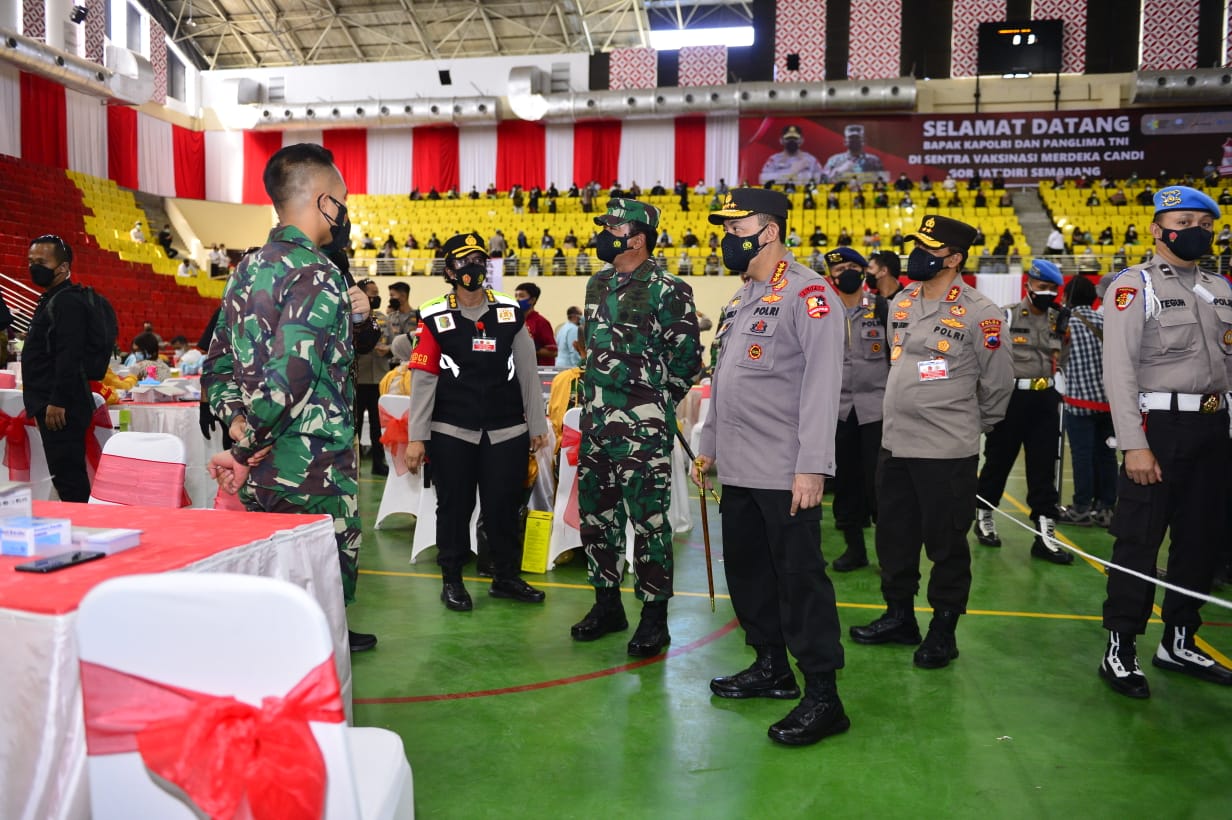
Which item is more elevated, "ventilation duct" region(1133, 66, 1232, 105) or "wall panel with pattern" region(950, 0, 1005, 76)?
"wall panel with pattern" region(950, 0, 1005, 76)

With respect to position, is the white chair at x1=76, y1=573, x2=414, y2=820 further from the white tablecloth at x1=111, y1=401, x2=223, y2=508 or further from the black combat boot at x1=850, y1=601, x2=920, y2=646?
the white tablecloth at x1=111, y1=401, x2=223, y2=508

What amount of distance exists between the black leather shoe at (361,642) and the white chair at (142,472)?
33.7 inches

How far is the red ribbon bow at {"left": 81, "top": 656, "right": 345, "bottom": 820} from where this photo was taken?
1.19 meters

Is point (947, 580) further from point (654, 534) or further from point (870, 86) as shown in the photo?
point (870, 86)

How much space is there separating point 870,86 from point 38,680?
21422 millimetres

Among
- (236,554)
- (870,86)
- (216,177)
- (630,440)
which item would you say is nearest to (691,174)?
(870,86)

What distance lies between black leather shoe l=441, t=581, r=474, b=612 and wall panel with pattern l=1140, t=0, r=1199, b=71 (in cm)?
2189

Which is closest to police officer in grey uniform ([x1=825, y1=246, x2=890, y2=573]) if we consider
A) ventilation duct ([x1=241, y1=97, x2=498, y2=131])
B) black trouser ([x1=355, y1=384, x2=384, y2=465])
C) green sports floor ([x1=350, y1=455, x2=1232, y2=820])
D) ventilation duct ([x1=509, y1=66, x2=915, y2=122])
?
green sports floor ([x1=350, y1=455, x2=1232, y2=820])

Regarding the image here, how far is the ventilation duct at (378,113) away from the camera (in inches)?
880

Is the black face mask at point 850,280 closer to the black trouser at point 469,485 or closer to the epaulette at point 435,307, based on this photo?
the black trouser at point 469,485

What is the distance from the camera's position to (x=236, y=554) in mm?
1904

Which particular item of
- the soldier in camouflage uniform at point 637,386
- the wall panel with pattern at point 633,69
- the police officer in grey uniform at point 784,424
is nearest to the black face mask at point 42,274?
the soldier in camouflage uniform at point 637,386

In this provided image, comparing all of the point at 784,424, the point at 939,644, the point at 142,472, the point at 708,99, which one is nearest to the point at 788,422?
the point at 784,424

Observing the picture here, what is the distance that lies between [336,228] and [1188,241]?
8.82ft
